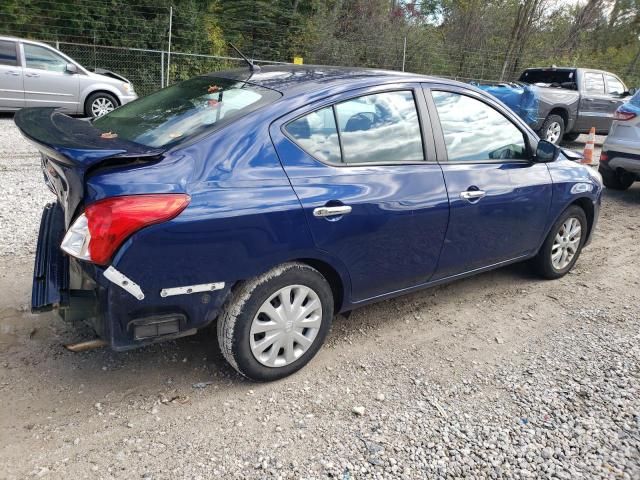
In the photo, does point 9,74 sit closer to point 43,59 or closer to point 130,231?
point 43,59

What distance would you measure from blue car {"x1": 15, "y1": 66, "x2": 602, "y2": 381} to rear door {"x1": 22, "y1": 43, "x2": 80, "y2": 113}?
8.65 meters

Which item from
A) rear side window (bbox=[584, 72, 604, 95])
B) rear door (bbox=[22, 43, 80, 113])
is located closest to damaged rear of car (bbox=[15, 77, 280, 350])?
rear door (bbox=[22, 43, 80, 113])

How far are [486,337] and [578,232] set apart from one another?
1619 mm

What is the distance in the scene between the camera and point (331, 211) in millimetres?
2846

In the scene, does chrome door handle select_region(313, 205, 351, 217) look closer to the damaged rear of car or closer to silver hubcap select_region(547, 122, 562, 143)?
the damaged rear of car

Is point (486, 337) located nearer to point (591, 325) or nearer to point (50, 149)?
point (591, 325)

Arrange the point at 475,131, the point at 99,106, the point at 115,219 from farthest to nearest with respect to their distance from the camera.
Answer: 1. the point at 99,106
2. the point at 475,131
3. the point at 115,219

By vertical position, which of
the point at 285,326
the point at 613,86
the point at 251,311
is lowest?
the point at 285,326

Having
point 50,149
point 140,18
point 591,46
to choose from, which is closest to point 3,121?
point 140,18

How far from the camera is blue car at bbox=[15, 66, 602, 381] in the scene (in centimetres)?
241

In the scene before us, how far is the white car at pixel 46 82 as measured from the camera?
1052 centimetres

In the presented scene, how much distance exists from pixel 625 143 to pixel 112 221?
23.0 feet

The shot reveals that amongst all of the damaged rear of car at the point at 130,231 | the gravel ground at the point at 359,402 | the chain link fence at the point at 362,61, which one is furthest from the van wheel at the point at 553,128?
the damaged rear of car at the point at 130,231

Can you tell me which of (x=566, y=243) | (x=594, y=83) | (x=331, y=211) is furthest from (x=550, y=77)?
(x=331, y=211)
